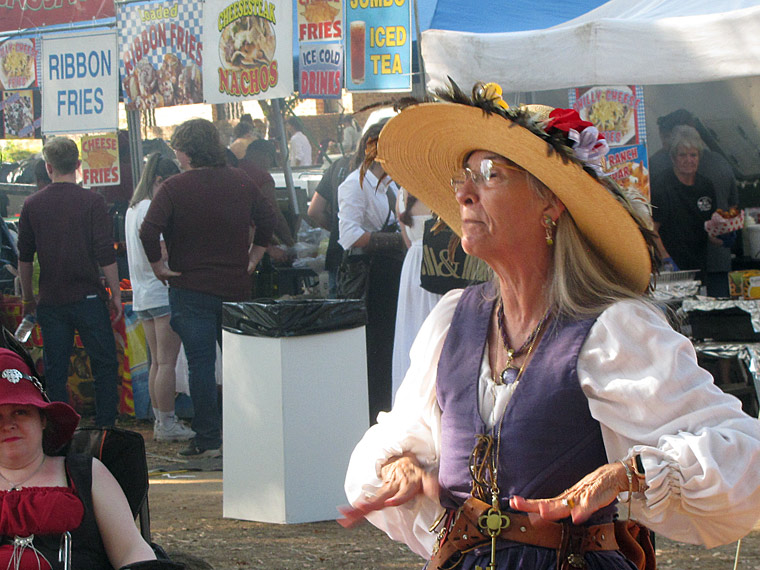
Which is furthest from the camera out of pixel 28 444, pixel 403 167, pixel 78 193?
pixel 78 193

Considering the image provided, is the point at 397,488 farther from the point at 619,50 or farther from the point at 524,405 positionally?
the point at 619,50

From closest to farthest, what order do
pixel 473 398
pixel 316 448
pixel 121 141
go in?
pixel 473 398 < pixel 316 448 < pixel 121 141

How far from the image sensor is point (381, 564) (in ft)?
15.5

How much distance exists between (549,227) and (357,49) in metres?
5.44

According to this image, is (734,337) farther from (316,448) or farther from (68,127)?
(68,127)

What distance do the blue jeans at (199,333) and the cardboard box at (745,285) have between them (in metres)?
3.57

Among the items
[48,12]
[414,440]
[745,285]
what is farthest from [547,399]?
[48,12]

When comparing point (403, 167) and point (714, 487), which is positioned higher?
point (403, 167)

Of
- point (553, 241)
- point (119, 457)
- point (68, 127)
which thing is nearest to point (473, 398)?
point (553, 241)

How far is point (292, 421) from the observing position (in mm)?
5102

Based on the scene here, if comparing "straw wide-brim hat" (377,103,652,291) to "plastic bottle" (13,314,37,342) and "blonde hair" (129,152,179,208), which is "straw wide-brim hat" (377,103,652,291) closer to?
"blonde hair" (129,152,179,208)

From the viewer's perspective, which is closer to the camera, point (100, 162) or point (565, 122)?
point (565, 122)

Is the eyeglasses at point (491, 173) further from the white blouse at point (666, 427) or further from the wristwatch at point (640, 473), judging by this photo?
the wristwatch at point (640, 473)

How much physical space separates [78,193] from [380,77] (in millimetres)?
2441
